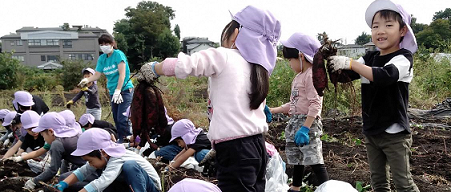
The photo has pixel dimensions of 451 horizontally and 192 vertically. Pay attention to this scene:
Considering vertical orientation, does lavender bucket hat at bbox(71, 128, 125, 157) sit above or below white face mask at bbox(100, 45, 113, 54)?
below

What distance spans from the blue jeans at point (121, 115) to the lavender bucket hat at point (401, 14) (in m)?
3.40

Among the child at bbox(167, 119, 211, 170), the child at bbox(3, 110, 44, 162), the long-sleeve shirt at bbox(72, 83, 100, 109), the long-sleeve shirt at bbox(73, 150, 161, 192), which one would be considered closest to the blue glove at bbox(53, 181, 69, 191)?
the long-sleeve shirt at bbox(73, 150, 161, 192)

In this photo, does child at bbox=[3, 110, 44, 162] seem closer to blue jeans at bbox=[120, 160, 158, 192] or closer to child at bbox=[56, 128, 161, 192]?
child at bbox=[56, 128, 161, 192]

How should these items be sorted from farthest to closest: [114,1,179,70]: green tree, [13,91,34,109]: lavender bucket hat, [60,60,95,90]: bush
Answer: [114,1,179,70]: green tree → [60,60,95,90]: bush → [13,91,34,109]: lavender bucket hat

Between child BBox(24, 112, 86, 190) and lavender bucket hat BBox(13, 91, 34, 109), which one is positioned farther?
lavender bucket hat BBox(13, 91, 34, 109)

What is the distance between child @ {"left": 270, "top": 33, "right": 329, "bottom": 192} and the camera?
2.85 meters

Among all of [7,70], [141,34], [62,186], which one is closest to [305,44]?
[62,186]

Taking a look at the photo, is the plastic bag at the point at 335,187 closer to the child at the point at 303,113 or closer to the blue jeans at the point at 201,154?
the child at the point at 303,113

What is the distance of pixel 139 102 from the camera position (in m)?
1.90

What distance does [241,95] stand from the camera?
1.91m

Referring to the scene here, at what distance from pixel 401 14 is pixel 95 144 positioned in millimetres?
2302

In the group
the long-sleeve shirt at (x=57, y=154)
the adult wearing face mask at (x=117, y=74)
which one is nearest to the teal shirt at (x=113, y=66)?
the adult wearing face mask at (x=117, y=74)

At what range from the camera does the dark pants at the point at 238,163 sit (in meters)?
1.92

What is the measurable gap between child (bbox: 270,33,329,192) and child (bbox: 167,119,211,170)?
1215 mm
